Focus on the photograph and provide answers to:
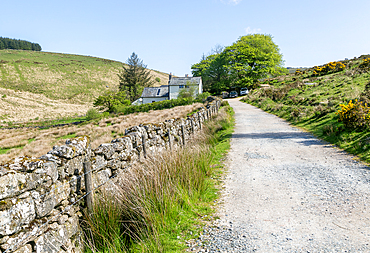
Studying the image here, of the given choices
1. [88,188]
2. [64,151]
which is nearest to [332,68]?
[88,188]

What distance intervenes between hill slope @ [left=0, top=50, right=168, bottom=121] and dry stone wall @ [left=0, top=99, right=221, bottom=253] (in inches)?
2425

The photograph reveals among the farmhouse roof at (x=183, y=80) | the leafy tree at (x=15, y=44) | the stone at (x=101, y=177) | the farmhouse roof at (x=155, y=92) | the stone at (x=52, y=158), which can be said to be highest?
the leafy tree at (x=15, y=44)

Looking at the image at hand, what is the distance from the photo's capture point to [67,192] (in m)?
3.91

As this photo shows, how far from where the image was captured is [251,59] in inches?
2293

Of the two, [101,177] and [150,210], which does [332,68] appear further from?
[101,177]

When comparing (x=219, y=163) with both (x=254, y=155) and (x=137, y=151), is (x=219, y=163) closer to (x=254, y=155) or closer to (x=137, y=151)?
(x=254, y=155)

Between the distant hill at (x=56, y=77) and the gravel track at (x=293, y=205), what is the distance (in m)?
81.8

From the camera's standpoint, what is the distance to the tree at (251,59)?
2233 inches

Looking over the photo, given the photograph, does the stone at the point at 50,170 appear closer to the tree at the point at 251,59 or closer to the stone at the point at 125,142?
the stone at the point at 125,142

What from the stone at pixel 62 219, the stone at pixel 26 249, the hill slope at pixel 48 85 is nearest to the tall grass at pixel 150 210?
the stone at pixel 62 219

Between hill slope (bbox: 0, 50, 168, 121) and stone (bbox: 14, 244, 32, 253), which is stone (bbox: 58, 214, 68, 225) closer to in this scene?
stone (bbox: 14, 244, 32, 253)

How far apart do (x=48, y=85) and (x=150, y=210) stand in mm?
95175

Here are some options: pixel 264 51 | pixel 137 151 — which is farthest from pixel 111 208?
pixel 264 51

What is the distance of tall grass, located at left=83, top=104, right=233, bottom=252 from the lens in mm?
3859
